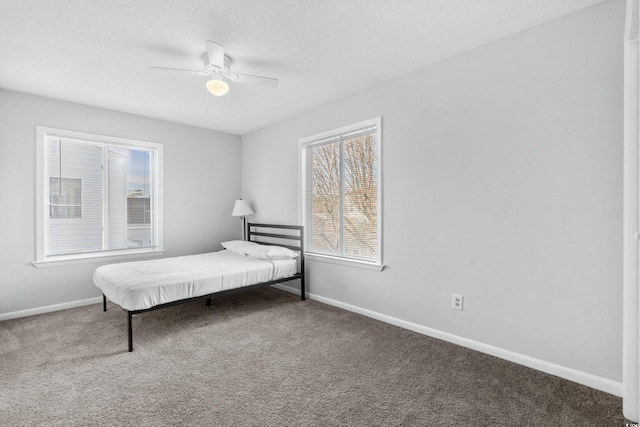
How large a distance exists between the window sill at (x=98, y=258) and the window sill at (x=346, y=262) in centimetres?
221

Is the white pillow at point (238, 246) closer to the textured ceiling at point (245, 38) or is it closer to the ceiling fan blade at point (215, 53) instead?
the textured ceiling at point (245, 38)

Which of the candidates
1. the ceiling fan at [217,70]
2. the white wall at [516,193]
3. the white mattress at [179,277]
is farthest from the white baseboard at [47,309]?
the white wall at [516,193]

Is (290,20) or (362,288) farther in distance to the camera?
(362,288)

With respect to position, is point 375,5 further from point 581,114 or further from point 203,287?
point 203,287

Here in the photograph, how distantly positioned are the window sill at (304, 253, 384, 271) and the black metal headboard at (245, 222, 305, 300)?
0.51 ft

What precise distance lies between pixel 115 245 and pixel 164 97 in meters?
2.09

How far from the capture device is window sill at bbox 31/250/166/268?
11.7 feet

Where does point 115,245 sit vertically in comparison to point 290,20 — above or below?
below

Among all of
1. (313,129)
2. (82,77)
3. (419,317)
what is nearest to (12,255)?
(82,77)

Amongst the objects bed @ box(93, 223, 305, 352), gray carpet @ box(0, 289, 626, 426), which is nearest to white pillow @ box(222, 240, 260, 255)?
bed @ box(93, 223, 305, 352)

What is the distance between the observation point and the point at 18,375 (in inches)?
85.8

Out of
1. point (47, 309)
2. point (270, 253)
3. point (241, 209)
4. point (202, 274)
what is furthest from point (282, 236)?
point (47, 309)

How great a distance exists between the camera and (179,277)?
2957 millimetres

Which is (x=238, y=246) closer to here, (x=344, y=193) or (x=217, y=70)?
(x=344, y=193)
